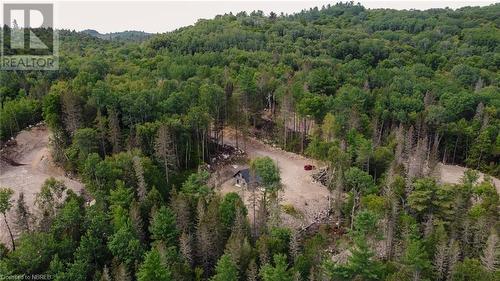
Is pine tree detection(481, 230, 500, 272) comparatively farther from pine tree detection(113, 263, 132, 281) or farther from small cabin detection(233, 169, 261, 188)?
pine tree detection(113, 263, 132, 281)

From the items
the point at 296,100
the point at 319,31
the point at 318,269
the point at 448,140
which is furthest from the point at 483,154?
the point at 319,31

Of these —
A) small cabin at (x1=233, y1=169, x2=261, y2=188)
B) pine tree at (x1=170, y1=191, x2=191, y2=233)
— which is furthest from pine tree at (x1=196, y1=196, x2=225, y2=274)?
small cabin at (x1=233, y1=169, x2=261, y2=188)

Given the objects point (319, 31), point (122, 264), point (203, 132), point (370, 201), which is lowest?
point (122, 264)

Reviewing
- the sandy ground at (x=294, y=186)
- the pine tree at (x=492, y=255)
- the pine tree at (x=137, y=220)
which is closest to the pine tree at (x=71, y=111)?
the pine tree at (x=137, y=220)

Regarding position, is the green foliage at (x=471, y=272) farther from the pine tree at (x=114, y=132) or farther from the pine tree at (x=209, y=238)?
the pine tree at (x=114, y=132)

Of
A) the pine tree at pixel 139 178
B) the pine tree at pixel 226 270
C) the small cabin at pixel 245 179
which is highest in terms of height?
the pine tree at pixel 139 178

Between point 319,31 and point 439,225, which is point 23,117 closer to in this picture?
point 439,225

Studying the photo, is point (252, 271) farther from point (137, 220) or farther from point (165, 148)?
point (165, 148)
